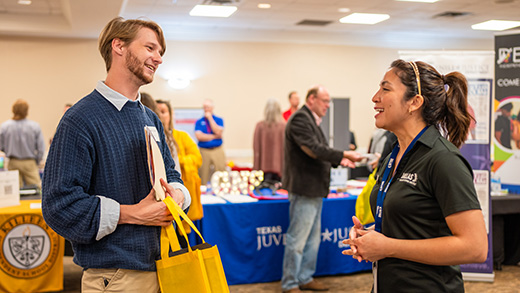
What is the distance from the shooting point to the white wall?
907 cm

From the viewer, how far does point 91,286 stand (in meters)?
1.62

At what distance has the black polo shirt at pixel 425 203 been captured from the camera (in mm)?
1504

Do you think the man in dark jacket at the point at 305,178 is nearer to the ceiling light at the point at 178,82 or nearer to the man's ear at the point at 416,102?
the man's ear at the point at 416,102

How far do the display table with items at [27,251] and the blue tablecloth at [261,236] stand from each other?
3.81 feet

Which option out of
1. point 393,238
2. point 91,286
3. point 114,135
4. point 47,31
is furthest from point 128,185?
point 47,31

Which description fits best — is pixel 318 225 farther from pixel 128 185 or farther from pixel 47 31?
pixel 47 31

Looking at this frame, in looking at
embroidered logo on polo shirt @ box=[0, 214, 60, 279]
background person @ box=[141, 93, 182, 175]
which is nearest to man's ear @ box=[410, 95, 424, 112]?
background person @ box=[141, 93, 182, 175]

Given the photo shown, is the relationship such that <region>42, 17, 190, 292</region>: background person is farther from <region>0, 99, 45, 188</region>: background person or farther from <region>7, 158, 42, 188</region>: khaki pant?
<region>7, 158, 42, 188</region>: khaki pant

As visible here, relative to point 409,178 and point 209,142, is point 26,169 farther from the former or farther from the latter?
point 409,178

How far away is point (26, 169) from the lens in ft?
24.5

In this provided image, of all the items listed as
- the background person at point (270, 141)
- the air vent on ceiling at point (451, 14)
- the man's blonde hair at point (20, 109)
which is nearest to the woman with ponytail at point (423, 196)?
the background person at point (270, 141)

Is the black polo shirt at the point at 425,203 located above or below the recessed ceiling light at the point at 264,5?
below

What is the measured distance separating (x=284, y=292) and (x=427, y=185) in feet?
9.65

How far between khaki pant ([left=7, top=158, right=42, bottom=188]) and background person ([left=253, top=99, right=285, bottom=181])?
3.11 m
